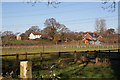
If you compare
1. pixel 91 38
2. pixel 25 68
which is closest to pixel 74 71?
pixel 25 68

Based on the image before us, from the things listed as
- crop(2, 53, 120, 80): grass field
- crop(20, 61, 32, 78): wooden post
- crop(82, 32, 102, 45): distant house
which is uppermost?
crop(82, 32, 102, 45): distant house

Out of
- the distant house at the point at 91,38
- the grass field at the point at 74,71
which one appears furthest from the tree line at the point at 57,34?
the grass field at the point at 74,71

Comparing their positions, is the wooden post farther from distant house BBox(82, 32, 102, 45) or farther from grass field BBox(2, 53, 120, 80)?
distant house BBox(82, 32, 102, 45)

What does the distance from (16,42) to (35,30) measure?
24.5 m

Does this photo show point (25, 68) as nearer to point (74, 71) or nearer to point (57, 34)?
point (74, 71)

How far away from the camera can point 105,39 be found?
52.8 meters

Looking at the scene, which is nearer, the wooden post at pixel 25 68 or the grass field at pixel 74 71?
the wooden post at pixel 25 68

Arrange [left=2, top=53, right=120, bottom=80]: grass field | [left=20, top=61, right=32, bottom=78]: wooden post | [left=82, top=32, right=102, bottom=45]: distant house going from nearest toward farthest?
1. [left=20, top=61, right=32, bottom=78]: wooden post
2. [left=2, top=53, right=120, bottom=80]: grass field
3. [left=82, top=32, right=102, bottom=45]: distant house

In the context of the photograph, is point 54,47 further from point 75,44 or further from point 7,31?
point 7,31

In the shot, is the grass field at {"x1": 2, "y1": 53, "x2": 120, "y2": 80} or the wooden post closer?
the wooden post

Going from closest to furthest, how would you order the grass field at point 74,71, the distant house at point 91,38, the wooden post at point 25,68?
1. the wooden post at point 25,68
2. the grass field at point 74,71
3. the distant house at point 91,38

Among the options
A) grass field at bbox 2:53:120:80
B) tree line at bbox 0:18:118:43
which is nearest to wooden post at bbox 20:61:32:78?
grass field at bbox 2:53:120:80

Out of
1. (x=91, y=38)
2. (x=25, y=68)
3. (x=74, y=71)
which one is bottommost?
(x=74, y=71)

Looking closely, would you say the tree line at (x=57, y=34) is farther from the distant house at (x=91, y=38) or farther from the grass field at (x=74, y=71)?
the grass field at (x=74, y=71)
